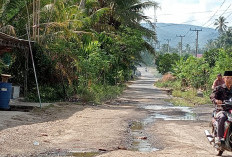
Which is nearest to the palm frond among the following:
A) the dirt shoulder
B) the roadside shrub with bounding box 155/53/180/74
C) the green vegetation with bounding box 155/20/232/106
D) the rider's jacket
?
the green vegetation with bounding box 155/20/232/106

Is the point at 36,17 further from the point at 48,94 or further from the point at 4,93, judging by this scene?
the point at 4,93

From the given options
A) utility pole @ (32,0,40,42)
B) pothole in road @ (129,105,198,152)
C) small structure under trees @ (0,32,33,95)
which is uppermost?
utility pole @ (32,0,40,42)

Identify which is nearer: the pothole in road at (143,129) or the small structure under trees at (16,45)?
the pothole in road at (143,129)

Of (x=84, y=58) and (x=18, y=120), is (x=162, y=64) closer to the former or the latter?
(x=84, y=58)

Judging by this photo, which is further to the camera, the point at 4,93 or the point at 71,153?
the point at 4,93

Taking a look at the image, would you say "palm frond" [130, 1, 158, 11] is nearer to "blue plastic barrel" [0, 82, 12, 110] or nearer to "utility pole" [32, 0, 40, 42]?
"utility pole" [32, 0, 40, 42]

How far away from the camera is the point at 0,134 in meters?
9.31

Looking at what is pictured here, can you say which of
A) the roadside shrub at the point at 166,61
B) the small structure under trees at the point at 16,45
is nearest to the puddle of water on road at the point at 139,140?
the small structure under trees at the point at 16,45

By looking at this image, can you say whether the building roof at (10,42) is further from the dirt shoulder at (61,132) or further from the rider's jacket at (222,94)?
the rider's jacket at (222,94)

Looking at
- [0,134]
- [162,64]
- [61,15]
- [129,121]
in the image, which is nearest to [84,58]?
[61,15]

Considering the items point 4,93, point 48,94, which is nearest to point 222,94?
point 4,93

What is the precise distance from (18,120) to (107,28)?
18.6 m

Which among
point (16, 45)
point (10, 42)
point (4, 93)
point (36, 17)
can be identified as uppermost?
point (36, 17)

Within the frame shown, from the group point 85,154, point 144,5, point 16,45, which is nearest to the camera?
point 85,154
